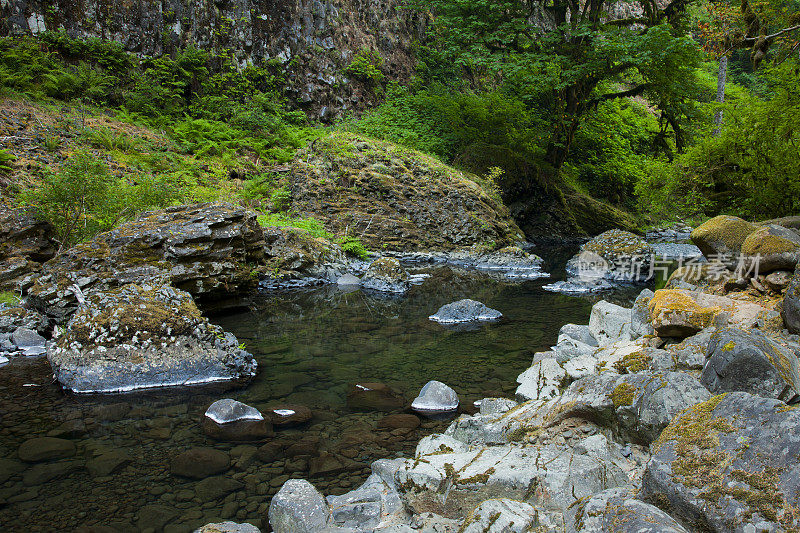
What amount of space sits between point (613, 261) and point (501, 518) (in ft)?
42.7

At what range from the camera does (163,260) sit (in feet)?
27.9

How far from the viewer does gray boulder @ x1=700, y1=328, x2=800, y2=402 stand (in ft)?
8.55

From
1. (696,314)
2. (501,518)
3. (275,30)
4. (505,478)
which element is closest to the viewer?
(501,518)

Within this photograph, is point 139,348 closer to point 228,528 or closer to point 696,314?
point 228,528

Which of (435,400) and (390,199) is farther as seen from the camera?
(390,199)

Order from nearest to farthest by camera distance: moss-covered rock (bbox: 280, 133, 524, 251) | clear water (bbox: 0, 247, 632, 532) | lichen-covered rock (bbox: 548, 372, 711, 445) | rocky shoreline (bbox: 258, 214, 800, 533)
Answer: rocky shoreline (bbox: 258, 214, 800, 533) → lichen-covered rock (bbox: 548, 372, 711, 445) → clear water (bbox: 0, 247, 632, 532) → moss-covered rock (bbox: 280, 133, 524, 251)

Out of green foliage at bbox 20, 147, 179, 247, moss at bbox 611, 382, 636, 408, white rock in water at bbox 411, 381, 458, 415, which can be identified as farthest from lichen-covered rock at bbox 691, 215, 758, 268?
green foliage at bbox 20, 147, 179, 247

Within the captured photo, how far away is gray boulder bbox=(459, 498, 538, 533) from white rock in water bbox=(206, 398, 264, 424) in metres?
3.03

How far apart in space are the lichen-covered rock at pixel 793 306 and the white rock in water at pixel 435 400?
125 inches

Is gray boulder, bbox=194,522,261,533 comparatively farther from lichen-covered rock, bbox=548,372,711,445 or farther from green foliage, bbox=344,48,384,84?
green foliage, bbox=344,48,384,84

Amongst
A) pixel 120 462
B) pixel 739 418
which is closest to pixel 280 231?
pixel 120 462

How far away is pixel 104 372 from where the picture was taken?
18.1 feet

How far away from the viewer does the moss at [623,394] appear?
9.73 ft

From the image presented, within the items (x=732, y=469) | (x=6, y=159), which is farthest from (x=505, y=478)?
(x=6, y=159)
